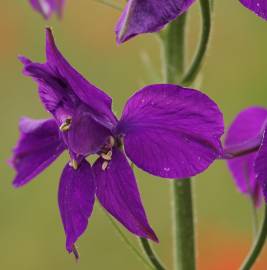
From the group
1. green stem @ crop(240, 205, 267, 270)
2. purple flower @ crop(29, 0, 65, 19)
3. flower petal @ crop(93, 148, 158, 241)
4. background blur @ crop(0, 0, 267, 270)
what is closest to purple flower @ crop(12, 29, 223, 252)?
flower petal @ crop(93, 148, 158, 241)

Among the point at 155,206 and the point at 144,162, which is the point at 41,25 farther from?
the point at 144,162

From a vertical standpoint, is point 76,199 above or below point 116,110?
above

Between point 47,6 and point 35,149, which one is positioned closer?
point 35,149

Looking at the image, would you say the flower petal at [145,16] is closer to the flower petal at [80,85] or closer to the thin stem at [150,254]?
the flower petal at [80,85]

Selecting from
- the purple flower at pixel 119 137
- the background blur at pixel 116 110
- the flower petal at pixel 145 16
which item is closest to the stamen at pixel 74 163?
the purple flower at pixel 119 137

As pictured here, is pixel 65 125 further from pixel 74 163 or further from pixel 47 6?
pixel 47 6

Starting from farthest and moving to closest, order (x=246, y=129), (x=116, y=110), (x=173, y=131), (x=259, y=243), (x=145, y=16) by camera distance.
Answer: (x=116, y=110) → (x=246, y=129) → (x=259, y=243) → (x=173, y=131) → (x=145, y=16)

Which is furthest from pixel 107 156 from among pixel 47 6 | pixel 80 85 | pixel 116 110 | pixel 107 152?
pixel 116 110
